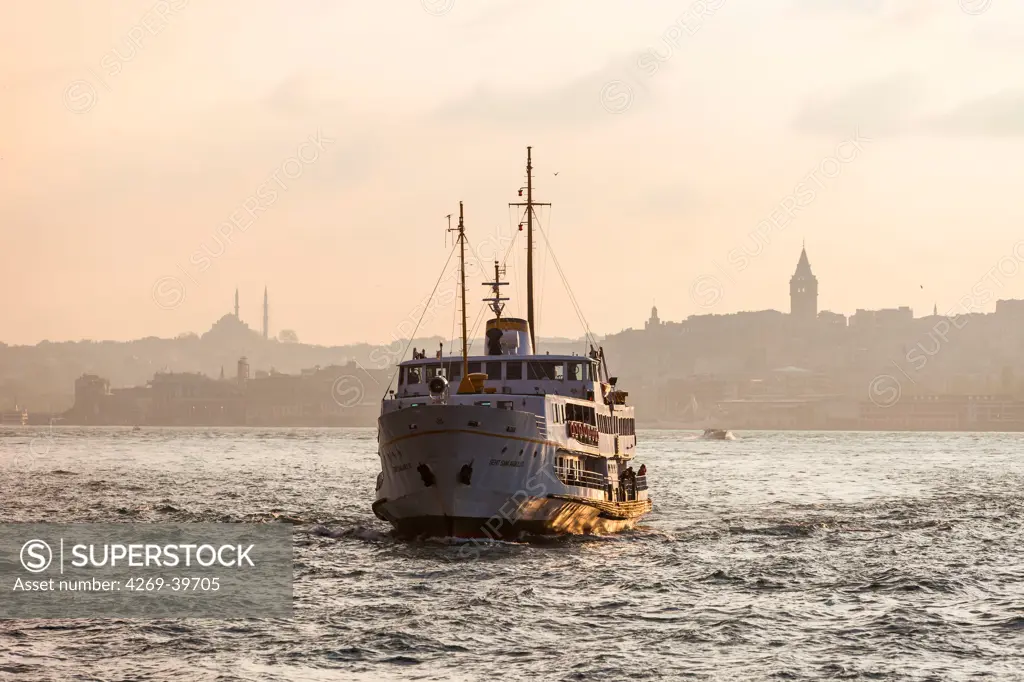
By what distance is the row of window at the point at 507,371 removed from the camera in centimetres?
4862

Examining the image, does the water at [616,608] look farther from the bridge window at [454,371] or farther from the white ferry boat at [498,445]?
the bridge window at [454,371]

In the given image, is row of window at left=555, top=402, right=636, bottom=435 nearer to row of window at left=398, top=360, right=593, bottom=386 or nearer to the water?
row of window at left=398, top=360, right=593, bottom=386

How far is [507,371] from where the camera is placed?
48688mm

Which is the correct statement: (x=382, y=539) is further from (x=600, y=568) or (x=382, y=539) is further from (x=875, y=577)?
(x=875, y=577)

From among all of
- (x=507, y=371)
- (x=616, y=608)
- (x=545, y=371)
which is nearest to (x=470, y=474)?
(x=507, y=371)

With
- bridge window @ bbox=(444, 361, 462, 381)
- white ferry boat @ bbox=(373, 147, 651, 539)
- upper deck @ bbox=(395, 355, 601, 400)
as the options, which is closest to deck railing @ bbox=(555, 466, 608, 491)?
white ferry boat @ bbox=(373, 147, 651, 539)

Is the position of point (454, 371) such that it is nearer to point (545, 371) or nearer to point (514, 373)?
point (514, 373)

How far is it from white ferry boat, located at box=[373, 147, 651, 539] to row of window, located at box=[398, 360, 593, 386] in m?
0.04

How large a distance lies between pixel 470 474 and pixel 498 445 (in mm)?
1262

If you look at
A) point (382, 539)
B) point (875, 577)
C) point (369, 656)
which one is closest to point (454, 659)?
point (369, 656)

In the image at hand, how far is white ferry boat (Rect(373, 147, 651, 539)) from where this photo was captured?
4253 cm

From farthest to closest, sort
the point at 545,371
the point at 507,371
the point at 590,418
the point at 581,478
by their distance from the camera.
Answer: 1. the point at 590,418
2. the point at 545,371
3. the point at 507,371
4. the point at 581,478

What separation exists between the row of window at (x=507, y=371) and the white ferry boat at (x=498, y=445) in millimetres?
36

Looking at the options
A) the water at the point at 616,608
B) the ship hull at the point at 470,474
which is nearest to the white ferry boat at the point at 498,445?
the ship hull at the point at 470,474
